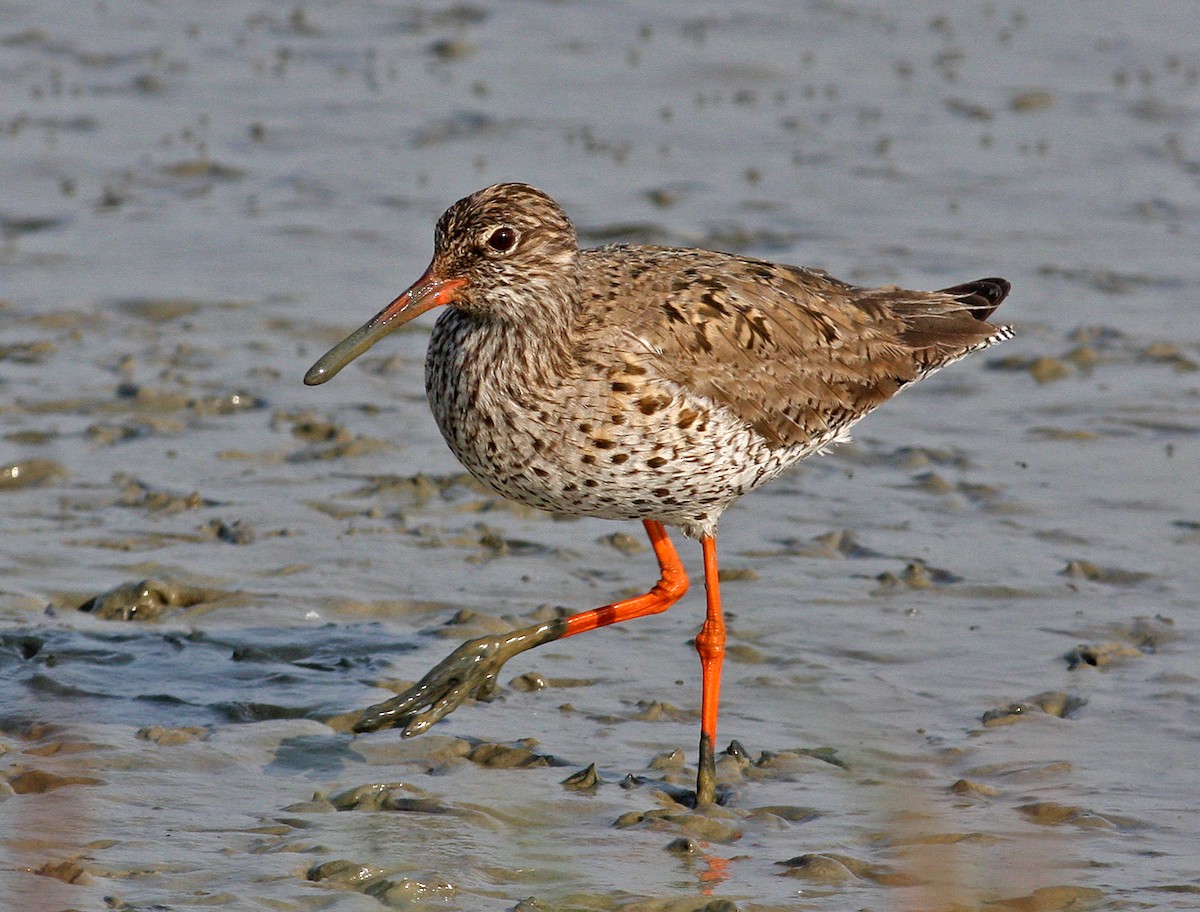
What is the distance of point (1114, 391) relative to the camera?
460 inches

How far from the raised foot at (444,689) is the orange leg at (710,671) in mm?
854

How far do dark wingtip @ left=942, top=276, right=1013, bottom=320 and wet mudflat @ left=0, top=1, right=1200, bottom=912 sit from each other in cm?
125

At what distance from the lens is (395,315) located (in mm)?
7711

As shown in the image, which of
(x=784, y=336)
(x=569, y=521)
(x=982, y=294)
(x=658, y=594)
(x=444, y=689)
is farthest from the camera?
(x=569, y=521)

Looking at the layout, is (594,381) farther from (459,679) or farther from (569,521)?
(569,521)

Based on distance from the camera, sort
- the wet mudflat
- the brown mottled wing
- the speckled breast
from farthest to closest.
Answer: the brown mottled wing → the speckled breast → the wet mudflat

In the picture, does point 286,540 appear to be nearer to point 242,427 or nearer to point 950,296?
point 242,427

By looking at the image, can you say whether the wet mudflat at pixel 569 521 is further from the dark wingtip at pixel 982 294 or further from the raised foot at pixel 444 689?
the dark wingtip at pixel 982 294

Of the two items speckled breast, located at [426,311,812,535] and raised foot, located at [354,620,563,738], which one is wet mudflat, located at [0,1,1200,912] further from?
speckled breast, located at [426,311,812,535]

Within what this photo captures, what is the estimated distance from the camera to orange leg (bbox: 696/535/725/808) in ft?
25.2

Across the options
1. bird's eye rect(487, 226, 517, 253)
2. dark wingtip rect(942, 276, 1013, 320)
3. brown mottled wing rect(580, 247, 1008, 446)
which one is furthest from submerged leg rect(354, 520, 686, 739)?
dark wingtip rect(942, 276, 1013, 320)

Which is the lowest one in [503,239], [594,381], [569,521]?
[569,521]

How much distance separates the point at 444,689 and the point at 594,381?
142cm

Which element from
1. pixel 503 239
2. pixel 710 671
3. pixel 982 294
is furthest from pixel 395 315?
pixel 982 294
